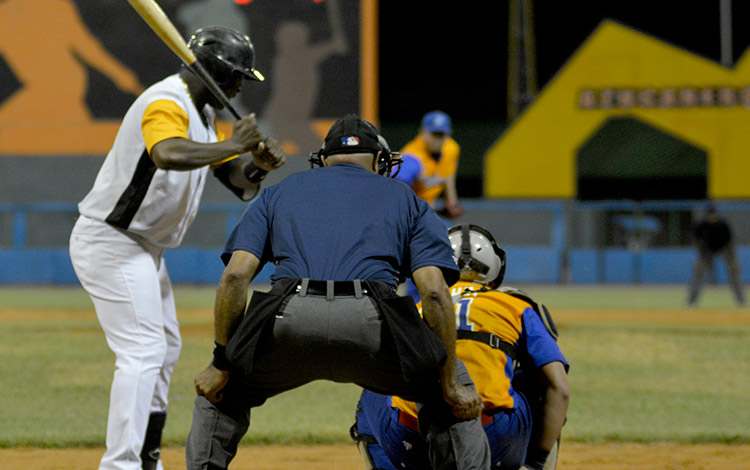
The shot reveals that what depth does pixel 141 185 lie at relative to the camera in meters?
4.27

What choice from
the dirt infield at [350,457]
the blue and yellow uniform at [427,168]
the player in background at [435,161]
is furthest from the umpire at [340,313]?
the player in background at [435,161]

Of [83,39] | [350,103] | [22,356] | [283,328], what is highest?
[83,39]

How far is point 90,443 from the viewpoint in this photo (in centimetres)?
592

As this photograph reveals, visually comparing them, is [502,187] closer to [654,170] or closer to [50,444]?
[654,170]

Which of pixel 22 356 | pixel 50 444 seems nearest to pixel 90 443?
pixel 50 444

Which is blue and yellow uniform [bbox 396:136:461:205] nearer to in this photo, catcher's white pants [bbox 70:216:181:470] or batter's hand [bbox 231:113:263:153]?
catcher's white pants [bbox 70:216:181:470]

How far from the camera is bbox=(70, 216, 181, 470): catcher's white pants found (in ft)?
13.3

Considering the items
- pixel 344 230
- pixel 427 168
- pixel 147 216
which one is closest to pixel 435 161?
pixel 427 168

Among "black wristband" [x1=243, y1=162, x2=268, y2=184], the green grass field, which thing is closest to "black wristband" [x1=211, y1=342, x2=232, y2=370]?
"black wristband" [x1=243, y1=162, x2=268, y2=184]

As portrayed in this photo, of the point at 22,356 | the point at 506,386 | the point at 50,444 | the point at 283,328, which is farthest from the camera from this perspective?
Result: the point at 22,356

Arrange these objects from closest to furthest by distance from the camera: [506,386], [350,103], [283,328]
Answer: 1. [283,328]
2. [506,386]
3. [350,103]

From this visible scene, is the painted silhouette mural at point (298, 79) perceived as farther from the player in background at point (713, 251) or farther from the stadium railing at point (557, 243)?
the player in background at point (713, 251)

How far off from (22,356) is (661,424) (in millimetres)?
6504

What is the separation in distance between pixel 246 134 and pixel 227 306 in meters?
1.03
